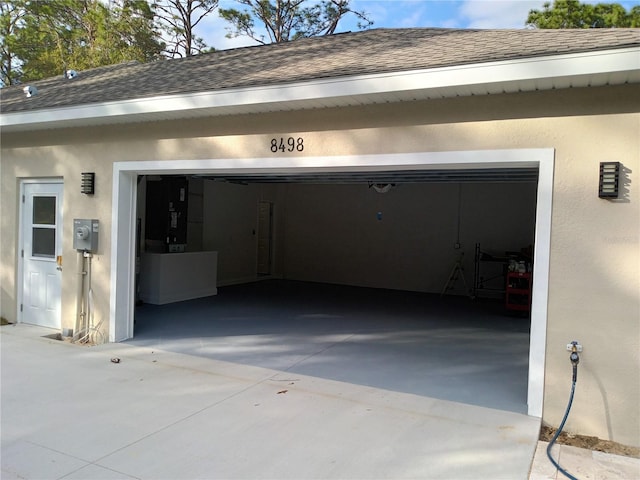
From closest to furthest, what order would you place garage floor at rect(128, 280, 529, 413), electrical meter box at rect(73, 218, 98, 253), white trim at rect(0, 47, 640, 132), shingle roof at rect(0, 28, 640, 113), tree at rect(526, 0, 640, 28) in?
white trim at rect(0, 47, 640, 132), shingle roof at rect(0, 28, 640, 113), garage floor at rect(128, 280, 529, 413), electrical meter box at rect(73, 218, 98, 253), tree at rect(526, 0, 640, 28)

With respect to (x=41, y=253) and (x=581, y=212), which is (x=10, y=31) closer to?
(x=41, y=253)

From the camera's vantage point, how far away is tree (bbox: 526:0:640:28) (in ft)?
51.6

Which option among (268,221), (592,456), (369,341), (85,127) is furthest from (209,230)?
(592,456)

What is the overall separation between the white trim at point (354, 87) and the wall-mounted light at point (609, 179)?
64 centimetres

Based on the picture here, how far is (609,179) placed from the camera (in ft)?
11.7

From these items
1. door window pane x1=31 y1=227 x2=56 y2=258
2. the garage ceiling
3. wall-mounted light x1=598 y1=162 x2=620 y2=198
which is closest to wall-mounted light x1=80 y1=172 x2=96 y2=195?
door window pane x1=31 y1=227 x2=56 y2=258

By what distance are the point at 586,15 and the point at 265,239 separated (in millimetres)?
13711

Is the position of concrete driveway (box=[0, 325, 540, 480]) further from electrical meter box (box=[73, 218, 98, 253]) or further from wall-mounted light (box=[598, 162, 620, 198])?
wall-mounted light (box=[598, 162, 620, 198])

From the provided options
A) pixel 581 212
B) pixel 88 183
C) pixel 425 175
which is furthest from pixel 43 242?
pixel 581 212

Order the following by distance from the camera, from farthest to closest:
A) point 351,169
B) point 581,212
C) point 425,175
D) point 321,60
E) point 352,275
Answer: point 352,275
point 425,175
point 321,60
point 351,169
point 581,212

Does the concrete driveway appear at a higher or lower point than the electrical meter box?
lower

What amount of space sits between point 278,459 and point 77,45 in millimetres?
20274

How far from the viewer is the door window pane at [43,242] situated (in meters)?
6.68

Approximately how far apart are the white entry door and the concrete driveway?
1.79 meters
